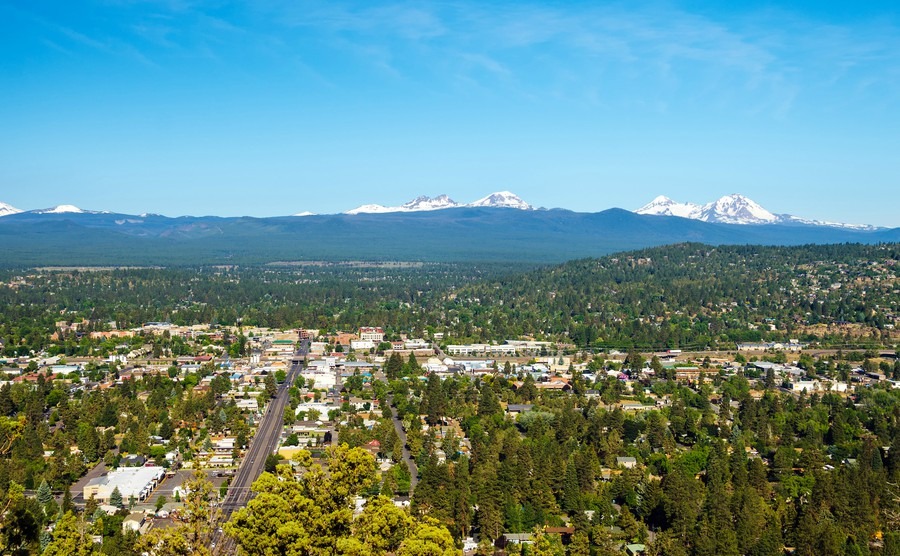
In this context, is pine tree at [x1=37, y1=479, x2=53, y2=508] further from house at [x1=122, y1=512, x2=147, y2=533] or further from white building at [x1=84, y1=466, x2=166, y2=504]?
house at [x1=122, y1=512, x2=147, y2=533]

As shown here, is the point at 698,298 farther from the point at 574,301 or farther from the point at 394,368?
the point at 394,368

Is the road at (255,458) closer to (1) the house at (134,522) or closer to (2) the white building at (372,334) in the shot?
(1) the house at (134,522)

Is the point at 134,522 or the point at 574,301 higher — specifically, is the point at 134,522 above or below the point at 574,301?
below

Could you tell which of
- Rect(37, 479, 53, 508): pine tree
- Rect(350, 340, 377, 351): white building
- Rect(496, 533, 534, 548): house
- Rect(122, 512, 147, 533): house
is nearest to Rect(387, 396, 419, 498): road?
Rect(496, 533, 534, 548): house

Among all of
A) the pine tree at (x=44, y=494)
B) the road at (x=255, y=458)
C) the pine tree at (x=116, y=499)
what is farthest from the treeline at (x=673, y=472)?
the pine tree at (x=44, y=494)

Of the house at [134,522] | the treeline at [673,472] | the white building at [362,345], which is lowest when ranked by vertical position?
the white building at [362,345]

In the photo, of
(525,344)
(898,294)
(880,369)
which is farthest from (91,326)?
(898,294)

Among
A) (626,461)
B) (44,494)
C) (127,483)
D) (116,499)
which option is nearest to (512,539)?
(626,461)
